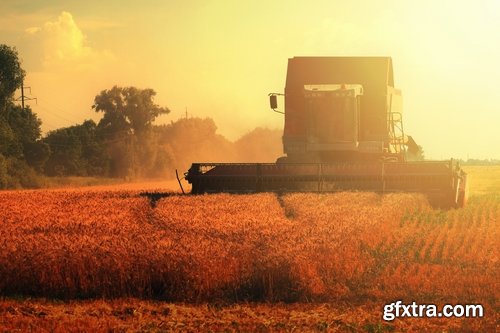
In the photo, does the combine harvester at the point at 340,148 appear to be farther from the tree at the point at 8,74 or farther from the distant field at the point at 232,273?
the tree at the point at 8,74

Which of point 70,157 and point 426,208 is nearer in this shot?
point 426,208

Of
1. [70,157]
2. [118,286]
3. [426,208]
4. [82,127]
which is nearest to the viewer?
[118,286]

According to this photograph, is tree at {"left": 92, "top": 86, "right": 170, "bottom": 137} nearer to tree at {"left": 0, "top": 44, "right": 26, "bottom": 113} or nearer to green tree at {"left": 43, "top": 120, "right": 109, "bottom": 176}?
green tree at {"left": 43, "top": 120, "right": 109, "bottom": 176}

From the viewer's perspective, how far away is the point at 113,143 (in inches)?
2958

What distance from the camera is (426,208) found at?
25.0m

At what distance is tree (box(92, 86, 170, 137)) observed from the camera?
75.2 metres

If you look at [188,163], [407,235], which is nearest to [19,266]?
[407,235]

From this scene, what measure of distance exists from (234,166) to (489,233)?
8.71 metres

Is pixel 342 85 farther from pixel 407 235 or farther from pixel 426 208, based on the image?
pixel 407 235

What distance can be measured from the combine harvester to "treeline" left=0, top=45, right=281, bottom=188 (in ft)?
109

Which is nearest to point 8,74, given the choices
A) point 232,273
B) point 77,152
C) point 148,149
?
point 77,152

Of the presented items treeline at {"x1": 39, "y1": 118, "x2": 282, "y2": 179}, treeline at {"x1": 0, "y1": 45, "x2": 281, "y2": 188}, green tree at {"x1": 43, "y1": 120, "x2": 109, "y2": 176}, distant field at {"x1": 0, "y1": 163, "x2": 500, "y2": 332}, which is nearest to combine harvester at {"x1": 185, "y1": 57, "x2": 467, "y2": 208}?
distant field at {"x1": 0, "y1": 163, "x2": 500, "y2": 332}

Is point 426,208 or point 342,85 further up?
point 342,85

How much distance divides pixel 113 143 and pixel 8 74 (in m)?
17.0
